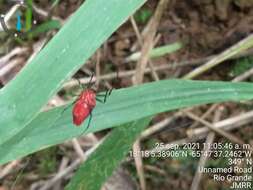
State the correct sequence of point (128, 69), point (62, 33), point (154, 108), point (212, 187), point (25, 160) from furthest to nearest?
point (128, 69) < point (25, 160) < point (212, 187) < point (154, 108) < point (62, 33)

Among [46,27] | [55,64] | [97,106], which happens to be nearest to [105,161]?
[97,106]

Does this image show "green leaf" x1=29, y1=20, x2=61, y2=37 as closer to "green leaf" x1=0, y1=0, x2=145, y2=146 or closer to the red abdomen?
the red abdomen

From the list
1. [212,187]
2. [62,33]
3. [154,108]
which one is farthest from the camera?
[212,187]

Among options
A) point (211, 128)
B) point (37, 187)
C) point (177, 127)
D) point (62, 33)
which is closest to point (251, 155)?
point (211, 128)

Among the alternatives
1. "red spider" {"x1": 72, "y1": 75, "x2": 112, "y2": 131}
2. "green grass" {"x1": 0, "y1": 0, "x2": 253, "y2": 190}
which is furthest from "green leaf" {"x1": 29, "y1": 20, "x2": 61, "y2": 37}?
"green grass" {"x1": 0, "y1": 0, "x2": 253, "y2": 190}

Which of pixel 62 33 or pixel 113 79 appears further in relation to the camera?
pixel 113 79

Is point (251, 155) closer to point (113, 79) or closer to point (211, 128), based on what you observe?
point (211, 128)
